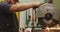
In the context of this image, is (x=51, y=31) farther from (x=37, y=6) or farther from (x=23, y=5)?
(x=23, y=5)

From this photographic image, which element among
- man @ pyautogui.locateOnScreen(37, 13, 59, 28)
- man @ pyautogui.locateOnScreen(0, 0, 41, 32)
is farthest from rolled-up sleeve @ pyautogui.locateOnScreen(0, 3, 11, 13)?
man @ pyautogui.locateOnScreen(37, 13, 59, 28)

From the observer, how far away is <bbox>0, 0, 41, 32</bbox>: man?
146 cm

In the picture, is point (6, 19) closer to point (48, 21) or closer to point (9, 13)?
point (9, 13)

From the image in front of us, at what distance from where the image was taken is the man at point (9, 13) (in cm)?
146

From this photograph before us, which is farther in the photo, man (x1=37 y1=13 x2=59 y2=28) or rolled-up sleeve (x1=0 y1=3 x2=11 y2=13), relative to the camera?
rolled-up sleeve (x1=0 y1=3 x2=11 y2=13)

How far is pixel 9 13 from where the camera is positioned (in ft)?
4.94

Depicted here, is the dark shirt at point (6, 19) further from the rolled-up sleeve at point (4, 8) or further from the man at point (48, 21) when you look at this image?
the man at point (48, 21)

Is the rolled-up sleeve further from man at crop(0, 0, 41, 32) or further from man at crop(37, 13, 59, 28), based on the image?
man at crop(37, 13, 59, 28)

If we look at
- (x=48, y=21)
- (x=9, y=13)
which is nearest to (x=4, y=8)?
(x=9, y=13)

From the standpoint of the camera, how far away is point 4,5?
150 centimetres

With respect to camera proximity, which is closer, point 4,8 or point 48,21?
point 48,21

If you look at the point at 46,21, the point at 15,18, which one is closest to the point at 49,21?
the point at 46,21

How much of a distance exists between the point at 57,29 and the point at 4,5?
1.67 ft

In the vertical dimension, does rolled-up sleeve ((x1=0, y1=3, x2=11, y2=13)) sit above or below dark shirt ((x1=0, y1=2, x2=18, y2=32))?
above
